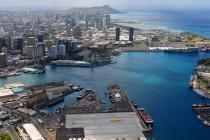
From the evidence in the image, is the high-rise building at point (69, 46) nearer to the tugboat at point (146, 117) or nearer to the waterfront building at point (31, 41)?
the waterfront building at point (31, 41)

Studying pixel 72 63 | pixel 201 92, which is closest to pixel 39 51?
pixel 72 63

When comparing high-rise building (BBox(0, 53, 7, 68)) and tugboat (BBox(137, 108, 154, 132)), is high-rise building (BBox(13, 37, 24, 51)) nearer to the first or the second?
Result: high-rise building (BBox(0, 53, 7, 68))

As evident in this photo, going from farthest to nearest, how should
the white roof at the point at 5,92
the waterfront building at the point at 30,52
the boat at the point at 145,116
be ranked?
the waterfront building at the point at 30,52, the white roof at the point at 5,92, the boat at the point at 145,116

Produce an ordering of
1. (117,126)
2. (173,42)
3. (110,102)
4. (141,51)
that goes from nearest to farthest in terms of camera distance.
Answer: (117,126) < (110,102) < (141,51) < (173,42)

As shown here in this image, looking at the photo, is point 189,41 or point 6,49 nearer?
point 6,49

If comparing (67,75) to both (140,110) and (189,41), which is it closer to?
(140,110)

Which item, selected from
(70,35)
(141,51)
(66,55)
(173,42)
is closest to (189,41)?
(173,42)

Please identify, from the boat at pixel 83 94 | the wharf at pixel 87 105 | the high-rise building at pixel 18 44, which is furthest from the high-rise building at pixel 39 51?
the wharf at pixel 87 105
